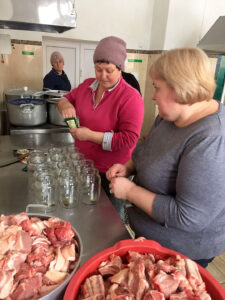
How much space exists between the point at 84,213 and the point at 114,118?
0.62 meters

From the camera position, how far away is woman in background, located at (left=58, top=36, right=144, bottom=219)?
141 centimetres

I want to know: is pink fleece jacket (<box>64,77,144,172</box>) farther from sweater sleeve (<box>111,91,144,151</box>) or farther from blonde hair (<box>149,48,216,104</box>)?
blonde hair (<box>149,48,216,104</box>)

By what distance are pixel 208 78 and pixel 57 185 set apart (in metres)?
0.73

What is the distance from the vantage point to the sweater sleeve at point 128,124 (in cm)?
141

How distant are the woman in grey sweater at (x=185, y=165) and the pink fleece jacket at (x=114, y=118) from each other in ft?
1.31

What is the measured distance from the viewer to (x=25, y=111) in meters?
2.18

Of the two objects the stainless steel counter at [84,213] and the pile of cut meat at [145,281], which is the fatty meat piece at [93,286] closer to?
the pile of cut meat at [145,281]

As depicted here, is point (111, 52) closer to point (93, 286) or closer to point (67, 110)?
point (67, 110)

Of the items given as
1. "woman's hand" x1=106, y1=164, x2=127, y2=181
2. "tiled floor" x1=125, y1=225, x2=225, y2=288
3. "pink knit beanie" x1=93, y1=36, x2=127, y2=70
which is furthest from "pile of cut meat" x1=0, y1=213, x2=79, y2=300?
"tiled floor" x1=125, y1=225, x2=225, y2=288

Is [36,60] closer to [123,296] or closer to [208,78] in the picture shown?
[208,78]

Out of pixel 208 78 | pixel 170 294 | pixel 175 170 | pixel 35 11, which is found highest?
pixel 35 11

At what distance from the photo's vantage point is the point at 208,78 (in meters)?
0.78

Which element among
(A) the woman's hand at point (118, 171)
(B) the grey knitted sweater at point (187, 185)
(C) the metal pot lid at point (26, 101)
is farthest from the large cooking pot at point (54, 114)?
(B) the grey knitted sweater at point (187, 185)

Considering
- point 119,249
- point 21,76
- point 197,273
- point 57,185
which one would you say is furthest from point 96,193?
point 21,76
